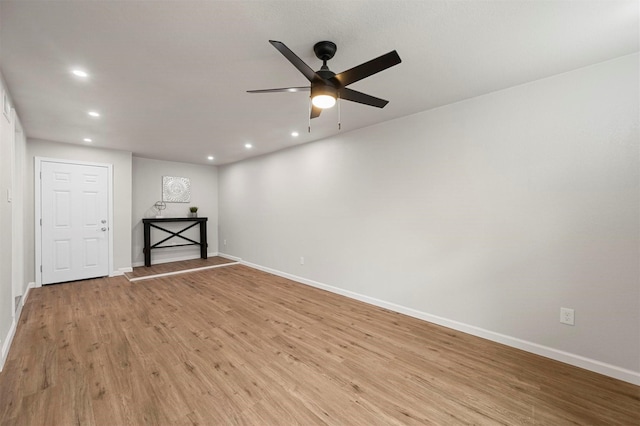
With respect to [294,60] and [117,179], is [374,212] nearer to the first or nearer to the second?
[294,60]

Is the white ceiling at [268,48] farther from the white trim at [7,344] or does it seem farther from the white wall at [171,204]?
the white wall at [171,204]

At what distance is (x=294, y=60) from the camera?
1554 mm

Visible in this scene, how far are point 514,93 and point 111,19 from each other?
3.25 m

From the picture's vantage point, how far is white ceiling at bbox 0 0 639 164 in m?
1.55

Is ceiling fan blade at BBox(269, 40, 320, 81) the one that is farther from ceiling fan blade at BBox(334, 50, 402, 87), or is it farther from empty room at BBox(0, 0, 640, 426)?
ceiling fan blade at BBox(334, 50, 402, 87)

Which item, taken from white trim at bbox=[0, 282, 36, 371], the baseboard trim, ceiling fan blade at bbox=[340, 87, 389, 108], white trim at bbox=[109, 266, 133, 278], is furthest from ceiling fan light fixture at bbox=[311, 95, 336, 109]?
white trim at bbox=[109, 266, 133, 278]

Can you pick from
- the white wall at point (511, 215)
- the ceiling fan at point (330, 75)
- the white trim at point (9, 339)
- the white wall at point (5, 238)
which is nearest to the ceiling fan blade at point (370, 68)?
the ceiling fan at point (330, 75)

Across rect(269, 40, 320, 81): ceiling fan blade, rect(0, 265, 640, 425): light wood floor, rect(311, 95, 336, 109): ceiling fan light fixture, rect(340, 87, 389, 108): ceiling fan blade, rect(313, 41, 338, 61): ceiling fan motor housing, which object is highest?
rect(313, 41, 338, 61): ceiling fan motor housing

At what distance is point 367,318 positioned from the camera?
10.3ft

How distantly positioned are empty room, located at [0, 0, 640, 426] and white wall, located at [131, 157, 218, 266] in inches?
68.2

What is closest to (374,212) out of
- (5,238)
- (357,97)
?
(357,97)

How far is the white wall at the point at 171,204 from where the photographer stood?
5809mm

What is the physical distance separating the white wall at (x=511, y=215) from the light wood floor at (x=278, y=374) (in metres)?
0.30

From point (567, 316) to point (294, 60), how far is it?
9.72ft
